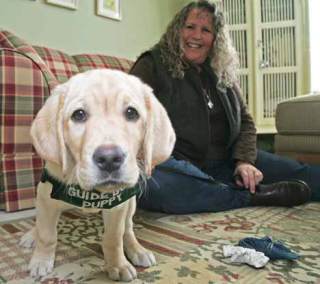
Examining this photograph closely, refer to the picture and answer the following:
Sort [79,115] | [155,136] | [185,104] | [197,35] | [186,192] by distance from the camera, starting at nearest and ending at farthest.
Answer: [79,115], [155,136], [186,192], [185,104], [197,35]

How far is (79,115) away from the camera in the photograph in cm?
87

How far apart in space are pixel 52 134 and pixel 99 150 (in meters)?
0.19

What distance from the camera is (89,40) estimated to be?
2.95 meters

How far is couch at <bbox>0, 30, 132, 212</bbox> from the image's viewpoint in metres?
1.65

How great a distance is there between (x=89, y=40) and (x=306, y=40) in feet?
6.36

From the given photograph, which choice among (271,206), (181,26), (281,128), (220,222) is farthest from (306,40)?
(220,222)

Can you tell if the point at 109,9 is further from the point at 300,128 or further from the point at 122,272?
the point at 122,272

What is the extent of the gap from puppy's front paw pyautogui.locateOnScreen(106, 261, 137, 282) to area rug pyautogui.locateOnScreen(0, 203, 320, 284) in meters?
0.02

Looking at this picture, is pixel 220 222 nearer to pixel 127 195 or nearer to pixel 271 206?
pixel 271 206

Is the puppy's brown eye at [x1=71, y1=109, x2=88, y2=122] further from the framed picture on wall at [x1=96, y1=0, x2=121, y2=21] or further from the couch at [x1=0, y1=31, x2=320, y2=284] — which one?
the framed picture on wall at [x1=96, y1=0, x2=121, y2=21]

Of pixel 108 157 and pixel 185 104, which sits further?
pixel 185 104

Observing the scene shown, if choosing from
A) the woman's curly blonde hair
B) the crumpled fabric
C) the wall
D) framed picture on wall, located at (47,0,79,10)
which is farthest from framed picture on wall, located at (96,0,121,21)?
the crumpled fabric

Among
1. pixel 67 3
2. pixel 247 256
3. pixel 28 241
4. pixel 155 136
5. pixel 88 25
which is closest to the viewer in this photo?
pixel 155 136

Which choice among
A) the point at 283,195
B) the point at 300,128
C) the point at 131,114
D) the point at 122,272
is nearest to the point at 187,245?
the point at 122,272
